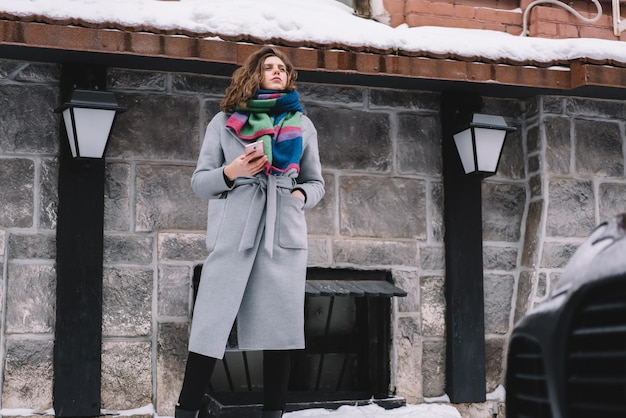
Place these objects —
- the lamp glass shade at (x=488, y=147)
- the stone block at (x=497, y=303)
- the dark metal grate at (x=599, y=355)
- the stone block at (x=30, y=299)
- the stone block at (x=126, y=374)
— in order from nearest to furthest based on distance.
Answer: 1. the dark metal grate at (x=599, y=355)
2. the stone block at (x=30, y=299)
3. the stone block at (x=126, y=374)
4. the lamp glass shade at (x=488, y=147)
5. the stone block at (x=497, y=303)

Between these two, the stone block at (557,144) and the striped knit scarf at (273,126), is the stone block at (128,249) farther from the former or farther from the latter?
the stone block at (557,144)

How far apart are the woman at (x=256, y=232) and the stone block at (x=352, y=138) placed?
1.41m

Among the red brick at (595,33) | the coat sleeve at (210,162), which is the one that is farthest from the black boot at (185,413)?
the red brick at (595,33)

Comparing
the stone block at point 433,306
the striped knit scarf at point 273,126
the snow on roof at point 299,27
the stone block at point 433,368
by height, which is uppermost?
the snow on roof at point 299,27

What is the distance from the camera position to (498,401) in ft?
17.7

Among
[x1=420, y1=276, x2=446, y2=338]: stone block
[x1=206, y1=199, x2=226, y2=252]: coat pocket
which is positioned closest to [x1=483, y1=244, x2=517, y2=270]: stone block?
[x1=420, y1=276, x2=446, y2=338]: stone block

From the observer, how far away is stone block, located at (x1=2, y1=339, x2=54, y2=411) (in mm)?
4660

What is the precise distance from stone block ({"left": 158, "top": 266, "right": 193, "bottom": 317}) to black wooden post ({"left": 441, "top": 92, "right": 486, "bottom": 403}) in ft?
5.02

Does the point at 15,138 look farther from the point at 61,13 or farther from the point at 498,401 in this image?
the point at 498,401

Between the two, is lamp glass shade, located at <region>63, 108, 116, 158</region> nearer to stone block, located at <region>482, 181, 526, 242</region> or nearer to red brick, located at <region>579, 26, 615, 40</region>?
stone block, located at <region>482, 181, 526, 242</region>

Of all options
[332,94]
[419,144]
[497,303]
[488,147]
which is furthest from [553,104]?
[332,94]

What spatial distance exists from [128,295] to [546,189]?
249 centimetres

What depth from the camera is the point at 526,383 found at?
2.21 metres

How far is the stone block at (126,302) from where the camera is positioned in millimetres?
4828
